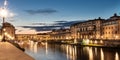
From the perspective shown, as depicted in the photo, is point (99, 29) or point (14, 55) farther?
point (99, 29)

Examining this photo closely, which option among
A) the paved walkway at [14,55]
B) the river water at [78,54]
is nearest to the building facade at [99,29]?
the river water at [78,54]

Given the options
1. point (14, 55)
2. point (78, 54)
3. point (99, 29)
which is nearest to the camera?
point (14, 55)

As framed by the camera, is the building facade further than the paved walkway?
Yes

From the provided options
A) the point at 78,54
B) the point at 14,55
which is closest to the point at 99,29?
the point at 78,54

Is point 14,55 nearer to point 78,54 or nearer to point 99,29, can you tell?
point 78,54

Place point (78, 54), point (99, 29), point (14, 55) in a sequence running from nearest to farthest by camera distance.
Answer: point (14, 55), point (78, 54), point (99, 29)

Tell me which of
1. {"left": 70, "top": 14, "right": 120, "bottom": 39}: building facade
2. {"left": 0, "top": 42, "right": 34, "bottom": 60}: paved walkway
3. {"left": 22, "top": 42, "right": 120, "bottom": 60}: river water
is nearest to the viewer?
{"left": 0, "top": 42, "right": 34, "bottom": 60}: paved walkway

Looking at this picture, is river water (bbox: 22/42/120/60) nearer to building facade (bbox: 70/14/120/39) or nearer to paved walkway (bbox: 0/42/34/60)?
paved walkway (bbox: 0/42/34/60)

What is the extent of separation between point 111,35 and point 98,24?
Answer: 22694 millimetres

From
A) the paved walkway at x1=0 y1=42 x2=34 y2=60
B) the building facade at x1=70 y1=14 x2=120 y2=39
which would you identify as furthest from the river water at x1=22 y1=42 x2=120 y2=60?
the building facade at x1=70 y1=14 x2=120 y2=39

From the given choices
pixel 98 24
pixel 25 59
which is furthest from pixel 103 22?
pixel 25 59

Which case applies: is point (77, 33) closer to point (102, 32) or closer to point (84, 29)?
point (84, 29)

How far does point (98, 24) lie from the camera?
14112 cm

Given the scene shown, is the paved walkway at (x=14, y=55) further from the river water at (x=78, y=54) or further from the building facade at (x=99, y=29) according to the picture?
the building facade at (x=99, y=29)
